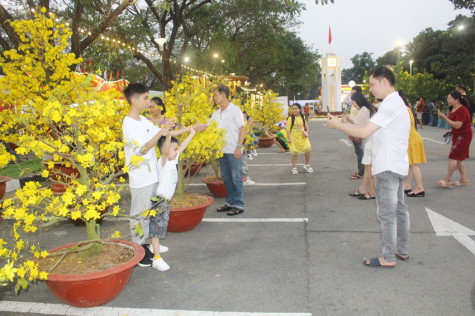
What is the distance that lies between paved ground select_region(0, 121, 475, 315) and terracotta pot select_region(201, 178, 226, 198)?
48cm

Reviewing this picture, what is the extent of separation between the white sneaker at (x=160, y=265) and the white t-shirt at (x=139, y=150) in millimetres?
805

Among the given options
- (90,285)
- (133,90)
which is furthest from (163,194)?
(90,285)

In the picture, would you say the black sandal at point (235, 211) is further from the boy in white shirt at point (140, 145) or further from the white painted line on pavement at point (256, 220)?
the boy in white shirt at point (140, 145)

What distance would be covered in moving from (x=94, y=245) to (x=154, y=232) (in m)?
0.65

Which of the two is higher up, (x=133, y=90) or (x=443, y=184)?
(x=133, y=90)

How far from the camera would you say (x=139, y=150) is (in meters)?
3.71

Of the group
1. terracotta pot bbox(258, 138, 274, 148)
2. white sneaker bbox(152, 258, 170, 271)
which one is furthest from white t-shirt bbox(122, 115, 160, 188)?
terracotta pot bbox(258, 138, 274, 148)

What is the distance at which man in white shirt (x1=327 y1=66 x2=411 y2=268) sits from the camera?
3.58 metres

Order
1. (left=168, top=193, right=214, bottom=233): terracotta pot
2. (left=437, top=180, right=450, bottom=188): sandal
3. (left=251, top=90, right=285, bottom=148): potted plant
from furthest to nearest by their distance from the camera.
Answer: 1. (left=251, top=90, right=285, bottom=148): potted plant
2. (left=437, top=180, right=450, bottom=188): sandal
3. (left=168, top=193, right=214, bottom=233): terracotta pot

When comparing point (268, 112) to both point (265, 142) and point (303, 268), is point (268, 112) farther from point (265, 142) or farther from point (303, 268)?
point (303, 268)

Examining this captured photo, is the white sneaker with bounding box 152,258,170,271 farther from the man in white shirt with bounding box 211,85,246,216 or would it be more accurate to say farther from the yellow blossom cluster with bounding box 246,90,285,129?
the yellow blossom cluster with bounding box 246,90,285,129

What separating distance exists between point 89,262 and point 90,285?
0.34m

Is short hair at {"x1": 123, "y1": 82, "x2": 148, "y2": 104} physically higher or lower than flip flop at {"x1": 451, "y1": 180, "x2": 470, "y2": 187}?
higher

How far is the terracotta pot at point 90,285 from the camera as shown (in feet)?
10.00
